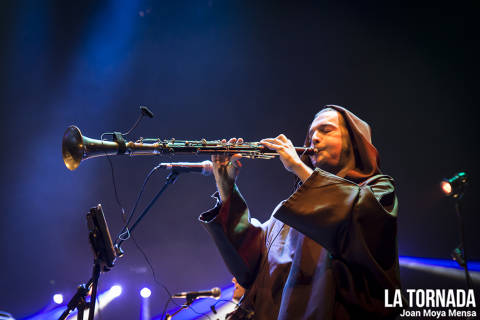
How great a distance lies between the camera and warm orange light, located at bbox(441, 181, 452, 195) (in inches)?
154

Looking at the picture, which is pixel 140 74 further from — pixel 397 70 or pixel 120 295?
pixel 397 70

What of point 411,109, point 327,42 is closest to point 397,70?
point 411,109

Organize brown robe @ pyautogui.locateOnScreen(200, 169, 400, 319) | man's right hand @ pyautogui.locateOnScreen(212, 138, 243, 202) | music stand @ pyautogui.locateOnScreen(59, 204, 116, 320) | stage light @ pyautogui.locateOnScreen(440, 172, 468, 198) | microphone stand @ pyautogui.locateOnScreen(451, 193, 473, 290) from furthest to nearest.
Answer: stage light @ pyautogui.locateOnScreen(440, 172, 468, 198) < microphone stand @ pyautogui.locateOnScreen(451, 193, 473, 290) < man's right hand @ pyautogui.locateOnScreen(212, 138, 243, 202) < music stand @ pyautogui.locateOnScreen(59, 204, 116, 320) < brown robe @ pyautogui.locateOnScreen(200, 169, 400, 319)

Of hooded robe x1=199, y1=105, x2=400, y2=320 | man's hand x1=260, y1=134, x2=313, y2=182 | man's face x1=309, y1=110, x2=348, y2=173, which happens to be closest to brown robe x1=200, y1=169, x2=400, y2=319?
hooded robe x1=199, y1=105, x2=400, y2=320

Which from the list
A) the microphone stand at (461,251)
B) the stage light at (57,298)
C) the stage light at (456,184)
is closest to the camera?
the microphone stand at (461,251)

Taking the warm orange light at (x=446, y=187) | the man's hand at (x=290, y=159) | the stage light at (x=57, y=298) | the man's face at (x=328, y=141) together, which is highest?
the warm orange light at (x=446, y=187)

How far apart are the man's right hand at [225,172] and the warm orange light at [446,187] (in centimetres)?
316

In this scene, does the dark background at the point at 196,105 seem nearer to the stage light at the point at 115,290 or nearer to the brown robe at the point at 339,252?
the stage light at the point at 115,290

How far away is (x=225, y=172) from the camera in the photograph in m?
2.46

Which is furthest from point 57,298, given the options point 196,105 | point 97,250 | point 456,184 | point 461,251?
point 456,184

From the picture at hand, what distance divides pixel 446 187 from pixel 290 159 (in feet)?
10.1

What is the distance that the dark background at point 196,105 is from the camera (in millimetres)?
4230

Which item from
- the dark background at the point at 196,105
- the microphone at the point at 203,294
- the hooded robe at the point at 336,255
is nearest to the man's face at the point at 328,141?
the hooded robe at the point at 336,255

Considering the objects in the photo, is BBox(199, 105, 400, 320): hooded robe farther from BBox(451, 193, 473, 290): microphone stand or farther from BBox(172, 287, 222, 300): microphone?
BBox(451, 193, 473, 290): microphone stand
